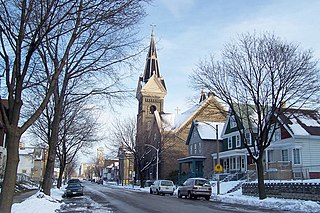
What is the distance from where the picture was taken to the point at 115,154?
210ft

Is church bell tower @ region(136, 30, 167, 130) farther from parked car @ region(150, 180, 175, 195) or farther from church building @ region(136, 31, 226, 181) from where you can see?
parked car @ region(150, 180, 175, 195)

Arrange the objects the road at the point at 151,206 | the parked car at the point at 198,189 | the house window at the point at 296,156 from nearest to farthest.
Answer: the road at the point at 151,206 < the parked car at the point at 198,189 < the house window at the point at 296,156

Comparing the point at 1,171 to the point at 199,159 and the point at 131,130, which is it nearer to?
the point at 131,130

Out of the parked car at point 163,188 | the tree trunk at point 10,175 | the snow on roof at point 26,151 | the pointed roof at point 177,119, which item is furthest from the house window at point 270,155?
the snow on roof at point 26,151

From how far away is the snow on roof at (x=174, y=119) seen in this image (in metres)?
70.7

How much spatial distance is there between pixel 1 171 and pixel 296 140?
33032 mm

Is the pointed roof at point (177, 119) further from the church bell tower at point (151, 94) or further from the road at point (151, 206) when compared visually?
the road at point (151, 206)

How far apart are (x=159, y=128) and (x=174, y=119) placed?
42.0 ft

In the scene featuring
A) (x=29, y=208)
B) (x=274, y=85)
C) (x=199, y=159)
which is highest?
(x=274, y=85)

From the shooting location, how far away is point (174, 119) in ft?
257

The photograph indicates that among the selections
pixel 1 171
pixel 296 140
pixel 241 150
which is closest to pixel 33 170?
pixel 1 171

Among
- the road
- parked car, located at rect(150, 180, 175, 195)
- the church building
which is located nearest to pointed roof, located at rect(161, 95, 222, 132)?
the church building

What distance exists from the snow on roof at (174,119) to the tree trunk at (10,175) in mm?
57451

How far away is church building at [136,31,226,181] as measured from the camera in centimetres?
6128
